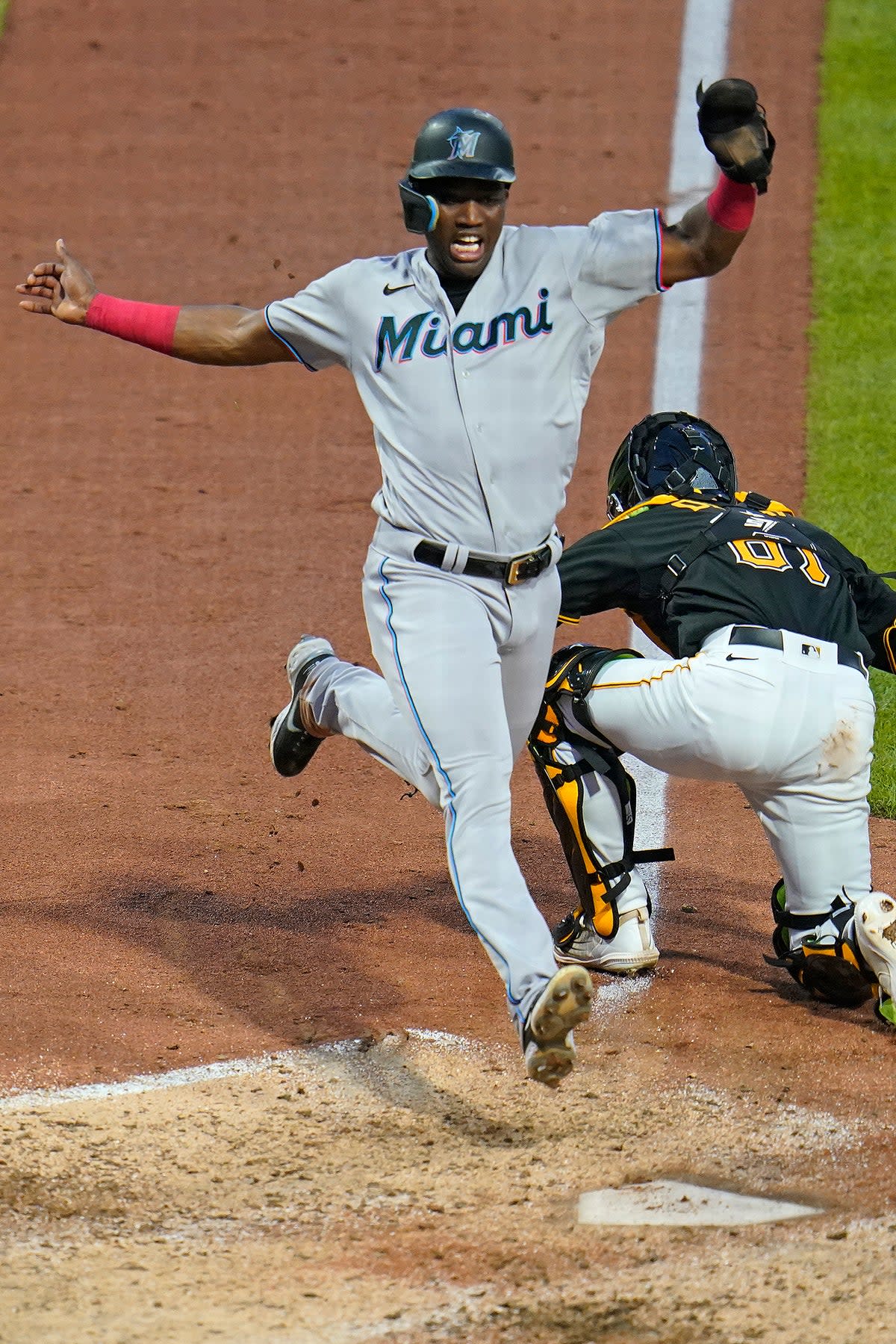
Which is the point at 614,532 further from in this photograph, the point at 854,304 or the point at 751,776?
the point at 854,304

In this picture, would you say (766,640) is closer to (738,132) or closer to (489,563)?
(489,563)

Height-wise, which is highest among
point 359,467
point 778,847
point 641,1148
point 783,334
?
point 783,334

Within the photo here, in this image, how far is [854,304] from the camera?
10055 mm

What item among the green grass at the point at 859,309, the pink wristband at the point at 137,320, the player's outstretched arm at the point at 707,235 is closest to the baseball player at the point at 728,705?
the player's outstretched arm at the point at 707,235

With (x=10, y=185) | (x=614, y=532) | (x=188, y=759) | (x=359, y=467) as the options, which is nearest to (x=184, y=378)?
(x=359, y=467)

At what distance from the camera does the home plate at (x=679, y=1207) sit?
331 centimetres

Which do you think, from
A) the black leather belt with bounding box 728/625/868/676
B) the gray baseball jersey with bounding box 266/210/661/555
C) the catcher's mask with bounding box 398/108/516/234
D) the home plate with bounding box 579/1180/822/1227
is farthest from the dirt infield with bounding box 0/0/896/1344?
the catcher's mask with bounding box 398/108/516/234

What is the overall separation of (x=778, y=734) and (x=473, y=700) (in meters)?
0.82

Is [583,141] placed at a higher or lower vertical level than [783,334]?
higher

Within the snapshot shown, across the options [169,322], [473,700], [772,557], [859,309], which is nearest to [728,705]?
[772,557]

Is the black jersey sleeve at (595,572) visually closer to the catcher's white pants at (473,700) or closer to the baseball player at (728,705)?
the baseball player at (728,705)

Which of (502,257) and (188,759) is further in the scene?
(188,759)

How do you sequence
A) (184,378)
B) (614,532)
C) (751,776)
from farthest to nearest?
(184,378) < (614,532) < (751,776)

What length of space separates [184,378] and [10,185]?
2.52m
